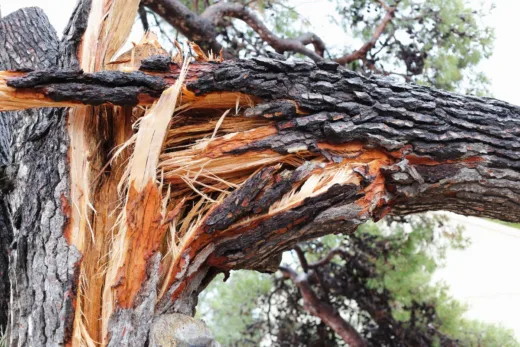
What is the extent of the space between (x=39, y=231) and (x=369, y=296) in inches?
63.5

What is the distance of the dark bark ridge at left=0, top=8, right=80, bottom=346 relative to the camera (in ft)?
3.19

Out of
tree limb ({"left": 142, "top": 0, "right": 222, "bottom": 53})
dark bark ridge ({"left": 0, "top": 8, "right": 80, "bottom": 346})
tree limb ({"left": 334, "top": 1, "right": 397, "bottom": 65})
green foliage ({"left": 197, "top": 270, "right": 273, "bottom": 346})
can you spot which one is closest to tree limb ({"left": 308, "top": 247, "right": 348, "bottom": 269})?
green foliage ({"left": 197, "top": 270, "right": 273, "bottom": 346})

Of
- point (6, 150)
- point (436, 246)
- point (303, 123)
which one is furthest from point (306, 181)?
point (436, 246)

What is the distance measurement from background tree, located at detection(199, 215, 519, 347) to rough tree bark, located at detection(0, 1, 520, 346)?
103cm

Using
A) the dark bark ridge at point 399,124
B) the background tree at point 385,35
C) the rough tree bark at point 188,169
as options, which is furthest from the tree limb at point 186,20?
the dark bark ridge at point 399,124

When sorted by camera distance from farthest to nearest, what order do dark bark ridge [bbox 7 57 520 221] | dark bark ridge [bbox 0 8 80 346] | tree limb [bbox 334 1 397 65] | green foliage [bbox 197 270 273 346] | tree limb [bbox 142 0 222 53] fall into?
green foliage [bbox 197 270 273 346] < tree limb [bbox 334 1 397 65] < tree limb [bbox 142 0 222 53] < dark bark ridge [bbox 7 57 520 221] < dark bark ridge [bbox 0 8 80 346]

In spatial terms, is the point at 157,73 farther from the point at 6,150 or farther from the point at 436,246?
the point at 436,246

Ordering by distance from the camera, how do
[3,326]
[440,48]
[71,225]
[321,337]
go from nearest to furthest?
1. [71,225]
2. [3,326]
3. [440,48]
4. [321,337]

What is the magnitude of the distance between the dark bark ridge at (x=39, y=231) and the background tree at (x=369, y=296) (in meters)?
1.47

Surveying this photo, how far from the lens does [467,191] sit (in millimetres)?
1229

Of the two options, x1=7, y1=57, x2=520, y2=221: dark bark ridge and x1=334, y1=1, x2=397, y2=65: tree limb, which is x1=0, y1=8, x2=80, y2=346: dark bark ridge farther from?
x1=334, y1=1, x2=397, y2=65: tree limb

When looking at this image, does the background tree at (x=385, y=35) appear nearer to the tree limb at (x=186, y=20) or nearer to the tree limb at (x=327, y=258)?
the tree limb at (x=186, y=20)

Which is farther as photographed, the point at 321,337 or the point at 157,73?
the point at 321,337

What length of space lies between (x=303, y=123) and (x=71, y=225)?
472 millimetres
